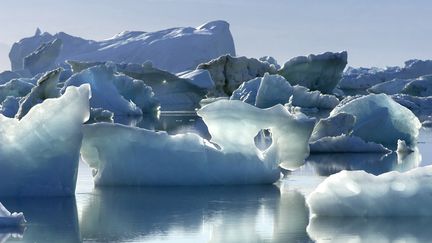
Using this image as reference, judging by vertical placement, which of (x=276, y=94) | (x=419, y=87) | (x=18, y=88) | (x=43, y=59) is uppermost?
(x=276, y=94)

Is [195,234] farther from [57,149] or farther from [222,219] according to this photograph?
[57,149]

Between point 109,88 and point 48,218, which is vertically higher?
point 48,218

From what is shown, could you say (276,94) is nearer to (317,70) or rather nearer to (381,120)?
(317,70)

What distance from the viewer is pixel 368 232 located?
6.00 meters

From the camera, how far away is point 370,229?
20.1 feet

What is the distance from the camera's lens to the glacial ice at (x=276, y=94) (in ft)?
82.4

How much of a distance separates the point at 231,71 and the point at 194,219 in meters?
29.3

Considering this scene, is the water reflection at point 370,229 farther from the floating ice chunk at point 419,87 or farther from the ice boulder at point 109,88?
the floating ice chunk at point 419,87

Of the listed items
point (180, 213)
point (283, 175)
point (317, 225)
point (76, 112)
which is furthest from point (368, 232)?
point (283, 175)

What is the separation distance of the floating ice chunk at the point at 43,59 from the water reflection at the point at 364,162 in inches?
1566

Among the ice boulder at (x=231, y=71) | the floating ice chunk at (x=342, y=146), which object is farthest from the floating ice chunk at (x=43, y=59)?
the floating ice chunk at (x=342, y=146)

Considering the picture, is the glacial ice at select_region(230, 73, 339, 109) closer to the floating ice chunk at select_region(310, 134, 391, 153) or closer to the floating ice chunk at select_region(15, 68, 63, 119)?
the floating ice chunk at select_region(15, 68, 63, 119)

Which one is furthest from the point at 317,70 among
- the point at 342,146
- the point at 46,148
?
the point at 46,148

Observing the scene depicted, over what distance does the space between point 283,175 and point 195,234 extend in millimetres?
4224
